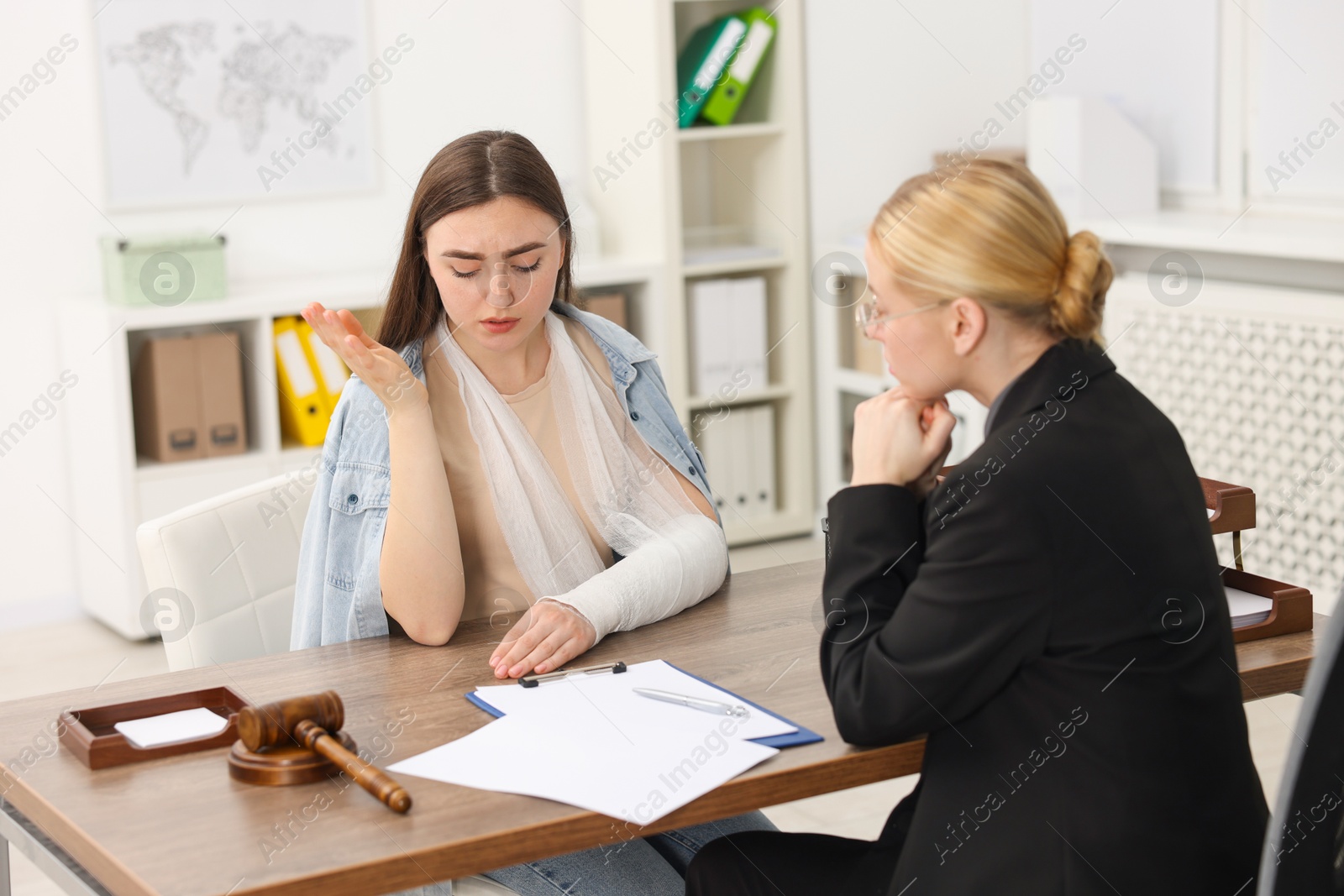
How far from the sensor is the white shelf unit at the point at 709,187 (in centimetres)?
432

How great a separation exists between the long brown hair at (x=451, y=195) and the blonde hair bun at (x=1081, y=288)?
0.82 meters

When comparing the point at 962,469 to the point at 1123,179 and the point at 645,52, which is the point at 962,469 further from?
the point at 645,52

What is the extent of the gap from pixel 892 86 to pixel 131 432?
2.54 m

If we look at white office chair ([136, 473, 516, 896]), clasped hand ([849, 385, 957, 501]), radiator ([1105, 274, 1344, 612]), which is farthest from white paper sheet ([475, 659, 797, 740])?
radiator ([1105, 274, 1344, 612])

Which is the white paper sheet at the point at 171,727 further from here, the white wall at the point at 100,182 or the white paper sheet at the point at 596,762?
the white wall at the point at 100,182

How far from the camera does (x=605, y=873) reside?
1518 millimetres

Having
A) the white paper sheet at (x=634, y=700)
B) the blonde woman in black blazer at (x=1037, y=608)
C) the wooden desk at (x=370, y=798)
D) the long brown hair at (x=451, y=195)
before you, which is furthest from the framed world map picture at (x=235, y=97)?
the blonde woman in black blazer at (x=1037, y=608)

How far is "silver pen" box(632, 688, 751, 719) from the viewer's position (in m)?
1.41

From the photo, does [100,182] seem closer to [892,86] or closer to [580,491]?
[892,86]

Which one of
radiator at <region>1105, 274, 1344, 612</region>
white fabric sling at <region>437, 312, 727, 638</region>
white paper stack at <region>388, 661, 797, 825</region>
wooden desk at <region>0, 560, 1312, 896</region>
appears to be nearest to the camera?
wooden desk at <region>0, 560, 1312, 896</region>

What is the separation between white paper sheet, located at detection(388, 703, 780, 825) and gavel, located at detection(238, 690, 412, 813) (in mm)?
53

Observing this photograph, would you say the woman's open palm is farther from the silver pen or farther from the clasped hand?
the clasped hand

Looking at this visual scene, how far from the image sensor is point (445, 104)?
14.3ft

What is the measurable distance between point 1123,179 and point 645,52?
145 cm
